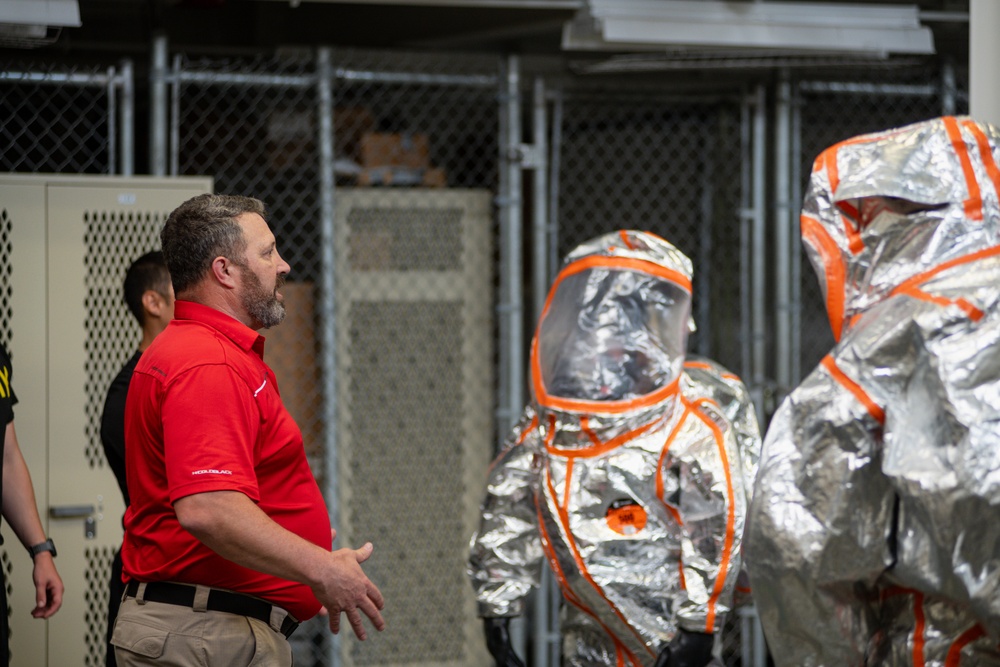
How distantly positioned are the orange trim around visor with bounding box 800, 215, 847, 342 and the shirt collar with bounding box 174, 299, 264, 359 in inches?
44.6

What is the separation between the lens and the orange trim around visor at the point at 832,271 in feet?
6.79

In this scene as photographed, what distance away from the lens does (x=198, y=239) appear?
228 cm

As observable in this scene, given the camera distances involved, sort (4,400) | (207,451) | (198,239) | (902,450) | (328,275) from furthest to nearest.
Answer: (328,275), (4,400), (198,239), (207,451), (902,450)

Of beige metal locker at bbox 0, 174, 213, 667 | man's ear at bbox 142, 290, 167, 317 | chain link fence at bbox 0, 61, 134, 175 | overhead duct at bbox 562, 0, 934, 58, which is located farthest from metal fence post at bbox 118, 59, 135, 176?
overhead duct at bbox 562, 0, 934, 58

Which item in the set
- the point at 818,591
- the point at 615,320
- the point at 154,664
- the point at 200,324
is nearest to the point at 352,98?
the point at 615,320

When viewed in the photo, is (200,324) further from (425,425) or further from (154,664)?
(425,425)

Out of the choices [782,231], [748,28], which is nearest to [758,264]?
[782,231]

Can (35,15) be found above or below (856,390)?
above

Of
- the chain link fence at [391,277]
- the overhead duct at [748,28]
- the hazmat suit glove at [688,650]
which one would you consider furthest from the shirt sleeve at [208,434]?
the overhead duct at [748,28]

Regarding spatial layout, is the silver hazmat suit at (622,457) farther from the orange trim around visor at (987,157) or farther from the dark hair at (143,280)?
the orange trim around visor at (987,157)

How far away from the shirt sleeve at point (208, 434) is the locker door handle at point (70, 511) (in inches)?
63.0

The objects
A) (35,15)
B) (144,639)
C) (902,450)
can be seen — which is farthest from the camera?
(35,15)

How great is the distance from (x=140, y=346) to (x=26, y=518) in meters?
0.56

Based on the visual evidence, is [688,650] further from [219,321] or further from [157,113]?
[157,113]
